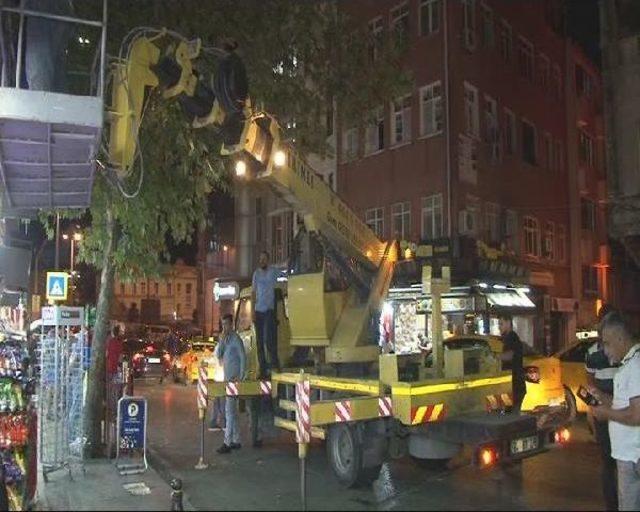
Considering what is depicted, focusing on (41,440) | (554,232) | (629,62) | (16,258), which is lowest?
(41,440)

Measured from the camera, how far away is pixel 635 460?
5.72 m

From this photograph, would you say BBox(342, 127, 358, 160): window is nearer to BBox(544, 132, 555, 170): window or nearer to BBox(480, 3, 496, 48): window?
BBox(480, 3, 496, 48): window

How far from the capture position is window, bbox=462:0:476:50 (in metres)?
23.9

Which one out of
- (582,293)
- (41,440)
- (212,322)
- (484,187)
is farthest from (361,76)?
(212,322)

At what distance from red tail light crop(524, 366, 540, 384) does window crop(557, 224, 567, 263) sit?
1807cm

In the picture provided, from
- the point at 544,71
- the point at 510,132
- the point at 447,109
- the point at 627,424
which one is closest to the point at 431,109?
the point at 447,109

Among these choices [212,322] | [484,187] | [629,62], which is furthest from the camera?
[212,322]

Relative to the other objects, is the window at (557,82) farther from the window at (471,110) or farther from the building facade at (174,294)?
the building facade at (174,294)

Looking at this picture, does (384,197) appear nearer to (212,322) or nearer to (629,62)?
(629,62)

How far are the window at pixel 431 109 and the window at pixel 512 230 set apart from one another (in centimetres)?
477

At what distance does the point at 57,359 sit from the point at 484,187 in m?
17.9

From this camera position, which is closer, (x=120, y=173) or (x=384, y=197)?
(x=120, y=173)

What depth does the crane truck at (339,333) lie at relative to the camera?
25.3ft

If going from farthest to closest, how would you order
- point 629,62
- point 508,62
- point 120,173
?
point 508,62
point 629,62
point 120,173
